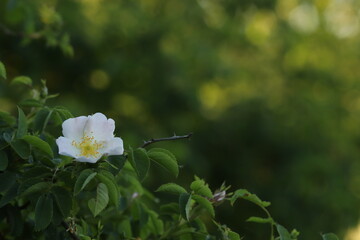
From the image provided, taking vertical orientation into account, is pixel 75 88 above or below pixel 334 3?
below

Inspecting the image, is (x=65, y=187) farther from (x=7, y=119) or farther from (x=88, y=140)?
(x=7, y=119)

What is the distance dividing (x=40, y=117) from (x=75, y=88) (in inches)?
202

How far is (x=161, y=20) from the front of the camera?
6949 mm

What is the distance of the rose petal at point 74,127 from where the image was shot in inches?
61.0

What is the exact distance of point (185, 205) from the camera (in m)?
1.57

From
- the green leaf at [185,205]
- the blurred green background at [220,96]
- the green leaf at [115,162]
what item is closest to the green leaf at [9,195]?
the green leaf at [115,162]

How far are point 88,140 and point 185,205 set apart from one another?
0.26 metres

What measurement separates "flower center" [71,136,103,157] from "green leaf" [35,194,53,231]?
13 centimetres

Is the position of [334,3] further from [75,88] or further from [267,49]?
[75,88]

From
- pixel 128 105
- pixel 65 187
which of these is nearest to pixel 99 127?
pixel 65 187

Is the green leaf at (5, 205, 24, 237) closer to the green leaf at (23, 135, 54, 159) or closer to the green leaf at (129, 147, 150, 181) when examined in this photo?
the green leaf at (23, 135, 54, 159)

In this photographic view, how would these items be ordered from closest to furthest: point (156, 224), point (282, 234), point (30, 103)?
1. point (282, 234)
2. point (30, 103)
3. point (156, 224)

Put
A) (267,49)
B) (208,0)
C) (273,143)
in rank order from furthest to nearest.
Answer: (267,49), (208,0), (273,143)

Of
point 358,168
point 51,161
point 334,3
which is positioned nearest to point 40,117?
point 51,161
